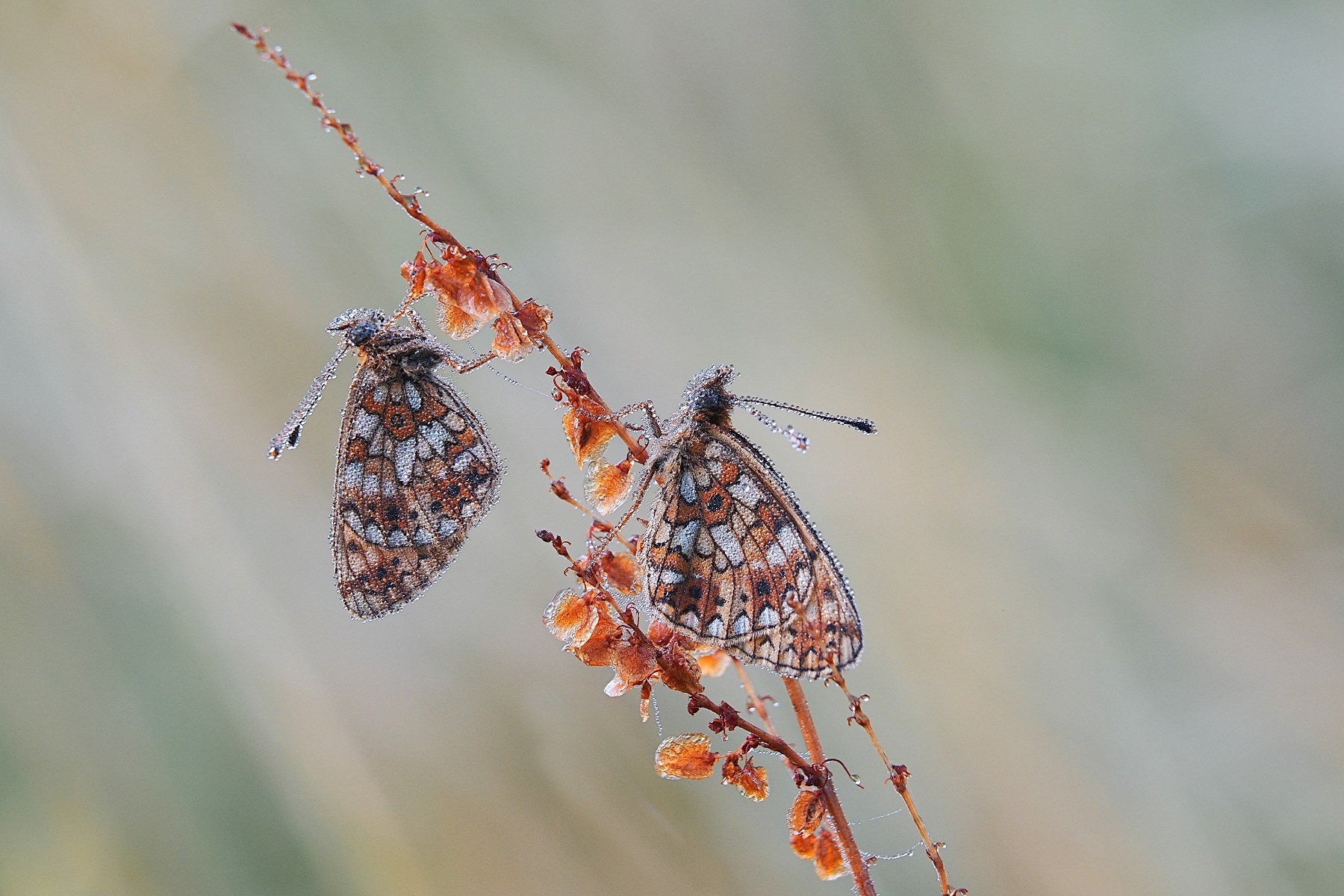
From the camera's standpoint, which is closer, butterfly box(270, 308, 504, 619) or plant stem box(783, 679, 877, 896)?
plant stem box(783, 679, 877, 896)

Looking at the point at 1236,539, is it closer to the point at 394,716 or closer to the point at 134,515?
the point at 394,716

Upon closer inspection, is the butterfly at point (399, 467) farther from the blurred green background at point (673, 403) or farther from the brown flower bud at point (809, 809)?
the blurred green background at point (673, 403)

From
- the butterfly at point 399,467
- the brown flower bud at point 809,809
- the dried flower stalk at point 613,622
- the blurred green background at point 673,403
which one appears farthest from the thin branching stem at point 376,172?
the blurred green background at point 673,403

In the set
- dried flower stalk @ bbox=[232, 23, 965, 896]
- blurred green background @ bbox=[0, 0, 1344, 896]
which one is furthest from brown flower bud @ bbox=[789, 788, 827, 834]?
blurred green background @ bbox=[0, 0, 1344, 896]

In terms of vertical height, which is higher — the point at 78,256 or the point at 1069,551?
the point at 78,256

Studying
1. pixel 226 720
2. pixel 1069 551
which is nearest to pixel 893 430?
pixel 1069 551

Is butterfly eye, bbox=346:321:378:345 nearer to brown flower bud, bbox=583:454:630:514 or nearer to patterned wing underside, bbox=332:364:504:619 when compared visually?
patterned wing underside, bbox=332:364:504:619

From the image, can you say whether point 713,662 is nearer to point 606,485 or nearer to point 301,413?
point 606,485
